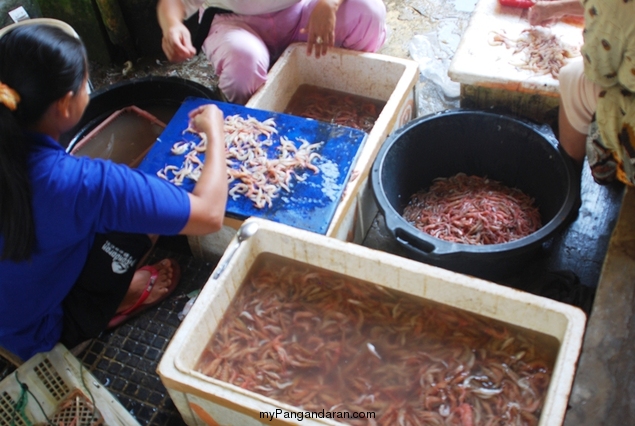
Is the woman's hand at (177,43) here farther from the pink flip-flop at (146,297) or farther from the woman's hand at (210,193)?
the pink flip-flop at (146,297)

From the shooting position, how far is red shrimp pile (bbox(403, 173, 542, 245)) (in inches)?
99.3

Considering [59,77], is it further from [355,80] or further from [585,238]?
[585,238]

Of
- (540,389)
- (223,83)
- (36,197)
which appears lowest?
(540,389)

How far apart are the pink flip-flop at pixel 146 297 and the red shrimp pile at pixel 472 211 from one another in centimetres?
115

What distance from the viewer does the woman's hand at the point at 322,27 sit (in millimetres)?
2920

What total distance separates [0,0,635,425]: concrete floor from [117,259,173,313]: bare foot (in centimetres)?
7

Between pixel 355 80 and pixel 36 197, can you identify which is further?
pixel 355 80

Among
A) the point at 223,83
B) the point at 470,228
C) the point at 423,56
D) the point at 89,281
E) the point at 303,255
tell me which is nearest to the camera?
the point at 303,255

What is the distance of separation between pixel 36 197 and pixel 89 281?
0.61 meters

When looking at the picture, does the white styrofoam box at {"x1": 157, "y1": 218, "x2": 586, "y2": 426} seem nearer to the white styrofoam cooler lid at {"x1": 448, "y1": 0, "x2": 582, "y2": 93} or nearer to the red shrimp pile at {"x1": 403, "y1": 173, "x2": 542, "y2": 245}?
the red shrimp pile at {"x1": 403, "y1": 173, "x2": 542, "y2": 245}

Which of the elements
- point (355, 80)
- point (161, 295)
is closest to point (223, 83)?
point (355, 80)

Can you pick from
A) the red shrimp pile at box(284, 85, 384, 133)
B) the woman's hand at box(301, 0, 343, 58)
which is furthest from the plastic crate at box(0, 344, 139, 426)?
the woman's hand at box(301, 0, 343, 58)

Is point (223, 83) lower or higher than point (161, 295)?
higher

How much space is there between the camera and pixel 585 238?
2.71 m
